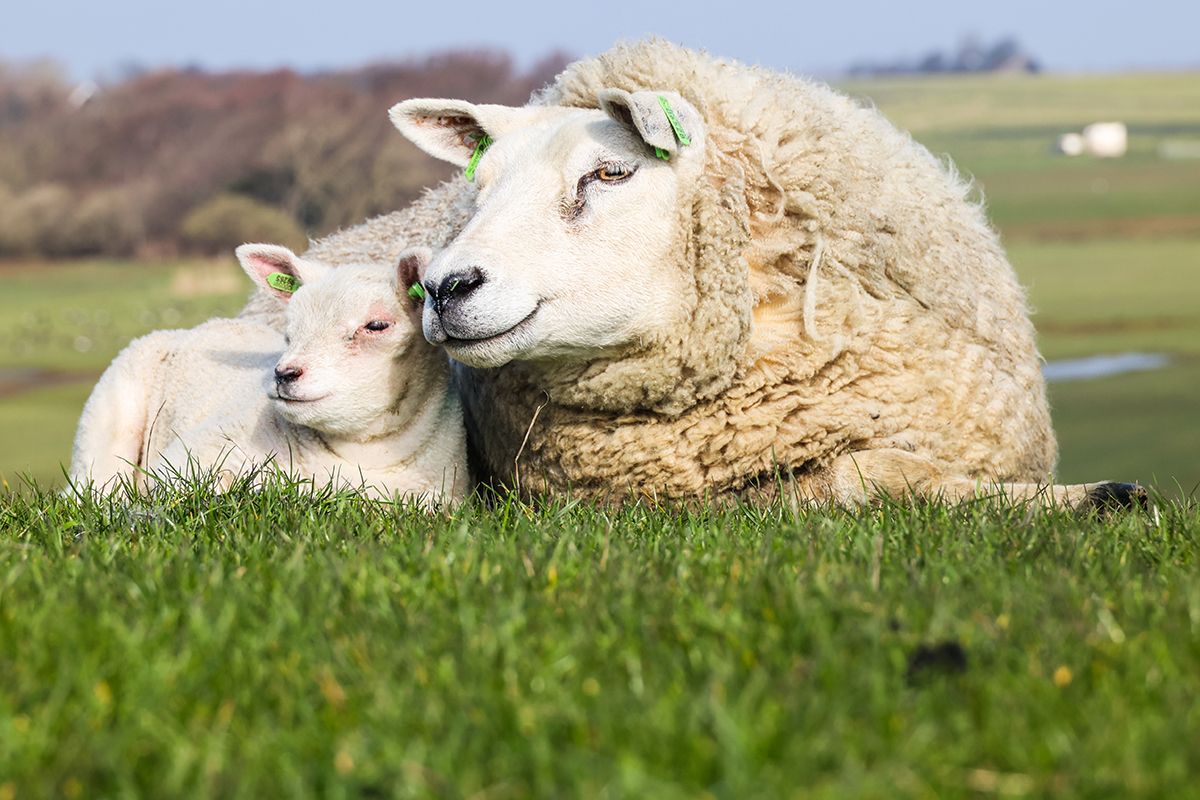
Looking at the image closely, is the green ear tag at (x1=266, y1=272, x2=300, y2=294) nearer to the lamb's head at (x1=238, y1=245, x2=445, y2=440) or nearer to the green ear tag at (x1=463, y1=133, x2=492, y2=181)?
the lamb's head at (x1=238, y1=245, x2=445, y2=440)

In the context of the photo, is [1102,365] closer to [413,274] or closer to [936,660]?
[413,274]

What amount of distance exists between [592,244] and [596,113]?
0.53 meters

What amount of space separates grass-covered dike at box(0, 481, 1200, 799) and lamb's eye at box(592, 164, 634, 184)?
1.25 metres

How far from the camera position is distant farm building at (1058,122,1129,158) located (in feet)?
225

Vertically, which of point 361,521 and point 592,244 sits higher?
point 592,244

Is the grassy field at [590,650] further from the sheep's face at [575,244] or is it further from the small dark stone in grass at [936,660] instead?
the sheep's face at [575,244]

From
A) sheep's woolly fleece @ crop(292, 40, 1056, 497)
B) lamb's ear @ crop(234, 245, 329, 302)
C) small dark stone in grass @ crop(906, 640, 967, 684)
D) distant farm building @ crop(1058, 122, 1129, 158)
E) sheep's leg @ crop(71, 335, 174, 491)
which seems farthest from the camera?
distant farm building @ crop(1058, 122, 1129, 158)

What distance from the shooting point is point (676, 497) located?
4.74 metres

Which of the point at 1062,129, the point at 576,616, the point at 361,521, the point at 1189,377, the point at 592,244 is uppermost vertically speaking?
the point at 592,244

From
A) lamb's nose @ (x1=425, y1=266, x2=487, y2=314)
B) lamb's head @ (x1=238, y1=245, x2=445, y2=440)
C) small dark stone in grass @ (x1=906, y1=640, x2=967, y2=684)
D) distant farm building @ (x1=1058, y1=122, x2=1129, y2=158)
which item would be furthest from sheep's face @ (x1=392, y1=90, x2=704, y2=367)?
distant farm building @ (x1=1058, y1=122, x2=1129, y2=158)

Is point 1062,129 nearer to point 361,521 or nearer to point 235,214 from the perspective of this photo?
point 235,214

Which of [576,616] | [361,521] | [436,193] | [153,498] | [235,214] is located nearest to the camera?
[576,616]

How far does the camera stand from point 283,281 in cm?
512

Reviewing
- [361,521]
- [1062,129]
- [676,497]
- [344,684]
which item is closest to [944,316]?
[676,497]
